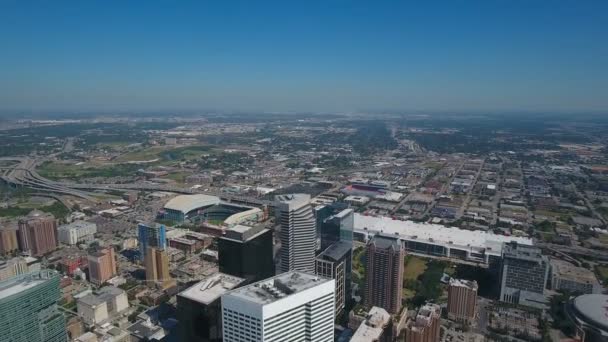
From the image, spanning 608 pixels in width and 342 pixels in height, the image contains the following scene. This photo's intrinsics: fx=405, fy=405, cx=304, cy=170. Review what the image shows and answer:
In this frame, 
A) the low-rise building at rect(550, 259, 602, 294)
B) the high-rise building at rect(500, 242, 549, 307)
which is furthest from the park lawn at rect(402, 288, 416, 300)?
the low-rise building at rect(550, 259, 602, 294)

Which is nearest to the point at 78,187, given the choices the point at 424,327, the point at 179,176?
the point at 179,176

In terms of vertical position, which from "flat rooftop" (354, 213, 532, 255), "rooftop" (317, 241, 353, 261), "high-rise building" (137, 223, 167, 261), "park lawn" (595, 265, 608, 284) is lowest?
"park lawn" (595, 265, 608, 284)

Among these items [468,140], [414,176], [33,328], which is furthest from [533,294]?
[468,140]

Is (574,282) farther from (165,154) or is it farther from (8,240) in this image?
(165,154)

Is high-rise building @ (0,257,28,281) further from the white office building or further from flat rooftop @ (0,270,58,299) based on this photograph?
flat rooftop @ (0,270,58,299)

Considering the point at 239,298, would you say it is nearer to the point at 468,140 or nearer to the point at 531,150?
the point at 531,150

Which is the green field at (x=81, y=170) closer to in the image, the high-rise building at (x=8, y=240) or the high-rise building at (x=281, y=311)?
the high-rise building at (x=8, y=240)
